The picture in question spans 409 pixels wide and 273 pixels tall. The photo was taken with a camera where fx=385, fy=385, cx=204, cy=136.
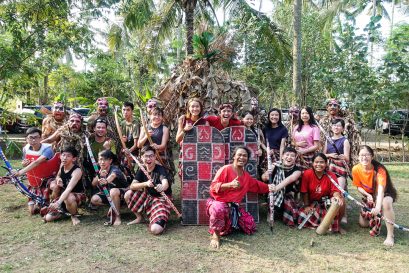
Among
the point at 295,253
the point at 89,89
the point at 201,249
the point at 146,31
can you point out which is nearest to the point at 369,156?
the point at 295,253

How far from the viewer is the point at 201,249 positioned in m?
4.30

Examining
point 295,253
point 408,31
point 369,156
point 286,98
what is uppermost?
point 408,31

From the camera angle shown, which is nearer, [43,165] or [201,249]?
[201,249]

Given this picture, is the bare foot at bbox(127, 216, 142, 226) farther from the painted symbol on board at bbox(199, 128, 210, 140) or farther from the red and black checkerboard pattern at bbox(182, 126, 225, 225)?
the painted symbol on board at bbox(199, 128, 210, 140)

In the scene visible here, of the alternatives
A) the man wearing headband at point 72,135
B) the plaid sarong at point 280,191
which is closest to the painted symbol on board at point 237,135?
the plaid sarong at point 280,191

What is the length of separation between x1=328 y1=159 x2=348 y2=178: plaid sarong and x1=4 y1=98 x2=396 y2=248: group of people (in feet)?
0.04

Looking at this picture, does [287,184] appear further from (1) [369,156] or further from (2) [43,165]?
(2) [43,165]

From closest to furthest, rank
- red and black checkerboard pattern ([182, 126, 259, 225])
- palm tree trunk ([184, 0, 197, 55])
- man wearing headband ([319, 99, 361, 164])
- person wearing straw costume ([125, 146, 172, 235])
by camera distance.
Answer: person wearing straw costume ([125, 146, 172, 235]) → red and black checkerboard pattern ([182, 126, 259, 225]) → man wearing headband ([319, 99, 361, 164]) → palm tree trunk ([184, 0, 197, 55])

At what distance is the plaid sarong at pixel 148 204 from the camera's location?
16.1ft

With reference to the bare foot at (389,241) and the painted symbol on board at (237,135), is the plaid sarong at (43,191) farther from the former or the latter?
the bare foot at (389,241)

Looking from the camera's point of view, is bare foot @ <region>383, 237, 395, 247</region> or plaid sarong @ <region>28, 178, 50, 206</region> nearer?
bare foot @ <region>383, 237, 395, 247</region>

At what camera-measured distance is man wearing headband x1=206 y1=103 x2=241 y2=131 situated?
205 inches

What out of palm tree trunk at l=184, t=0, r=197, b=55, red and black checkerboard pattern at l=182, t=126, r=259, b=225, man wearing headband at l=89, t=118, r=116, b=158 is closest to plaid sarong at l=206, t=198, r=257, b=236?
red and black checkerboard pattern at l=182, t=126, r=259, b=225

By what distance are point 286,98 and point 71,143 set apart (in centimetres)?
759
